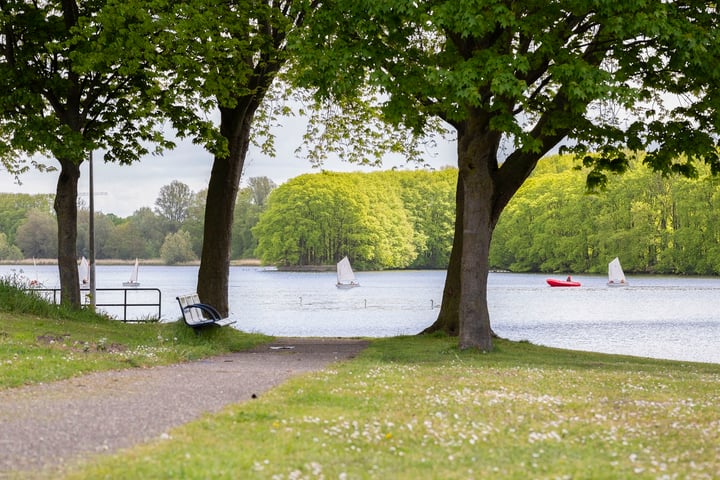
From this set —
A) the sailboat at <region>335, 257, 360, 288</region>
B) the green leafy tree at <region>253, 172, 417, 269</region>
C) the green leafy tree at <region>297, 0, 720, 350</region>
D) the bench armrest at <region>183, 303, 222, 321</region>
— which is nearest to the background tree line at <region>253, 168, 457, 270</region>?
the green leafy tree at <region>253, 172, 417, 269</region>

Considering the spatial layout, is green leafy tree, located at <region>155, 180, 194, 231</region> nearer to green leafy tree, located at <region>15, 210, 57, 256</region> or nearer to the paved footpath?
green leafy tree, located at <region>15, 210, 57, 256</region>

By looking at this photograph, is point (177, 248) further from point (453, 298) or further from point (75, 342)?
point (75, 342)

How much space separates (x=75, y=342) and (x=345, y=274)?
5772 cm

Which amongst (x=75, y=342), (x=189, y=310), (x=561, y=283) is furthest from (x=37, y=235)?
(x=75, y=342)

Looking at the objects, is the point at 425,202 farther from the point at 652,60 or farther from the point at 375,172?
the point at 652,60

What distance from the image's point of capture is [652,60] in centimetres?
1692

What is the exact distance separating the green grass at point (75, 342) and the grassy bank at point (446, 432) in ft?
11.9

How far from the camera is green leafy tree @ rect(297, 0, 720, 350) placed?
49.3 feet

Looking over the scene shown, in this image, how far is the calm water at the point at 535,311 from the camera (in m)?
40.6

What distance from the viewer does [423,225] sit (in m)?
116

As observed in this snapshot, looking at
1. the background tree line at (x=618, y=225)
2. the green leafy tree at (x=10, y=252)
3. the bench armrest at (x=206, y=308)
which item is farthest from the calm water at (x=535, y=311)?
the green leafy tree at (x=10, y=252)

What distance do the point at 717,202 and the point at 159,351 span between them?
81434 mm

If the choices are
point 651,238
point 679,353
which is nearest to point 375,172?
point 651,238

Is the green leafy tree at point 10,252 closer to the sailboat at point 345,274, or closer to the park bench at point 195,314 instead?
the sailboat at point 345,274
